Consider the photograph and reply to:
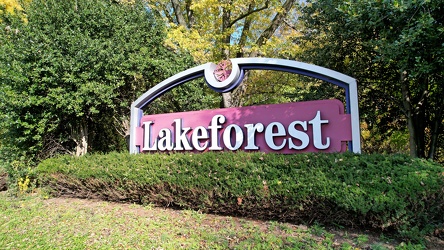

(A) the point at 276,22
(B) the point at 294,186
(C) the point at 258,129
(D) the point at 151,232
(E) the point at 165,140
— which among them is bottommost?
(D) the point at 151,232

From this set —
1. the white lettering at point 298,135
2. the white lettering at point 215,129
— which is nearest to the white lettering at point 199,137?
the white lettering at point 215,129

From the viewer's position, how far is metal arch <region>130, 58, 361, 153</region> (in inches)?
163

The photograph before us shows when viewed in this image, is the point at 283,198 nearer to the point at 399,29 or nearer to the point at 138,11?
the point at 399,29

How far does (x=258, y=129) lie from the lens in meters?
4.73

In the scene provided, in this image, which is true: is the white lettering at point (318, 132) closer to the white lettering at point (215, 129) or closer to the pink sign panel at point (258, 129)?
the pink sign panel at point (258, 129)

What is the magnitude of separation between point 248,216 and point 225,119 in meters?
1.77

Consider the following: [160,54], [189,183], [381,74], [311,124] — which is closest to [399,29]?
[311,124]

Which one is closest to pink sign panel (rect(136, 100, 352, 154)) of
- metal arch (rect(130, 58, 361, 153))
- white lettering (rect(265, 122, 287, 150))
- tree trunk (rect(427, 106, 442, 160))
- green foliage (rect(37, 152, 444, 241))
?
white lettering (rect(265, 122, 287, 150))

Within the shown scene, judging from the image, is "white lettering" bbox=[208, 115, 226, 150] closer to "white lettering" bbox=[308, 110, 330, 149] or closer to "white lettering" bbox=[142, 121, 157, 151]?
"white lettering" bbox=[142, 121, 157, 151]

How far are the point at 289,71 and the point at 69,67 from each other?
504cm

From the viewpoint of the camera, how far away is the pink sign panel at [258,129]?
4258 millimetres

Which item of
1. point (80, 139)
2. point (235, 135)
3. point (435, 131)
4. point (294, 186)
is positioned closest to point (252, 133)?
point (235, 135)

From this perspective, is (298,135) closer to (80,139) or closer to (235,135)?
(235,135)

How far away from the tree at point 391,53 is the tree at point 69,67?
13.3ft
